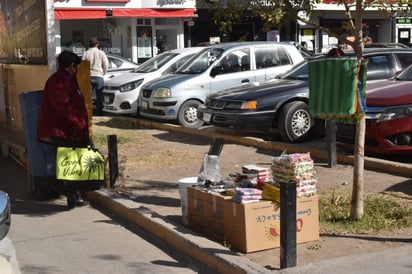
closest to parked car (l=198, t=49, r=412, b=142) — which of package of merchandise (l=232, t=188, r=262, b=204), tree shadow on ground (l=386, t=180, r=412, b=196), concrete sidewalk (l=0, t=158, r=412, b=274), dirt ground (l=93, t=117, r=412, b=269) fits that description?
dirt ground (l=93, t=117, r=412, b=269)

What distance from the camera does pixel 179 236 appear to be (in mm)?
6215

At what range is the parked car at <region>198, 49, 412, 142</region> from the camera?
11.1 meters

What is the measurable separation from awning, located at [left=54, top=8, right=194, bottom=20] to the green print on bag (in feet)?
55.9

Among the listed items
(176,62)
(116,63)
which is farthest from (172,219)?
(116,63)

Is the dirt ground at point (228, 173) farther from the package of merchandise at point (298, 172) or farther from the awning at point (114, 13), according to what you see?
the awning at point (114, 13)

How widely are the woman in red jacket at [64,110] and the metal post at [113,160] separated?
562mm

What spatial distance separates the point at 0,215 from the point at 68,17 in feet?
72.3

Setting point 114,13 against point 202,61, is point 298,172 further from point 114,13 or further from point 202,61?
point 114,13

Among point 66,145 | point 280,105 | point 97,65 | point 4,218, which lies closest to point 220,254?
point 4,218

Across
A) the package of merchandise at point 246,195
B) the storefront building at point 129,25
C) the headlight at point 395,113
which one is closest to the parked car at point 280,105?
the headlight at point 395,113

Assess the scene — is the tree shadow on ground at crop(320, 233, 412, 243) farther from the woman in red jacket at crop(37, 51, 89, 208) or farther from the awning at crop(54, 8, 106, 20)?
the awning at crop(54, 8, 106, 20)

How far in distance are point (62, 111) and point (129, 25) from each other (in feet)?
63.8

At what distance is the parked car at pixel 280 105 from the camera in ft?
36.3

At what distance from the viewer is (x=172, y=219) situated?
696cm
